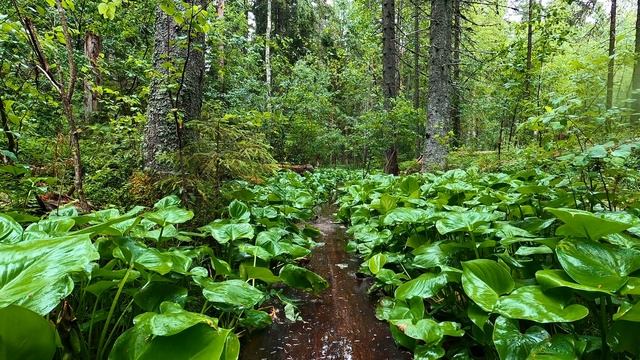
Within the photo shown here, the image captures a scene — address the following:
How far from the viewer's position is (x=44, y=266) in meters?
0.92

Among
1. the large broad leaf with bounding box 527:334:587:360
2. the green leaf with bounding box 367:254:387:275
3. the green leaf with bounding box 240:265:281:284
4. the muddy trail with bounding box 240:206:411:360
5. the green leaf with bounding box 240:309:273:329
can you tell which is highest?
the green leaf with bounding box 240:265:281:284

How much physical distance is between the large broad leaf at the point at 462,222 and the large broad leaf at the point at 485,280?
36 centimetres

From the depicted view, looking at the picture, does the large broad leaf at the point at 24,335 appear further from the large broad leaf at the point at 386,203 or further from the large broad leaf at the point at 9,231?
the large broad leaf at the point at 386,203

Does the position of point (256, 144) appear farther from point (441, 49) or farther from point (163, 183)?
point (441, 49)

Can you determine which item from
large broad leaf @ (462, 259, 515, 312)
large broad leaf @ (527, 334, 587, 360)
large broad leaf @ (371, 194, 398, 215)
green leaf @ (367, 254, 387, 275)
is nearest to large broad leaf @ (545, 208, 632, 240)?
large broad leaf @ (462, 259, 515, 312)

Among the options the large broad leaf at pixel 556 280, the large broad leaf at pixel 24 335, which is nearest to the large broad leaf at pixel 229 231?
the large broad leaf at pixel 24 335

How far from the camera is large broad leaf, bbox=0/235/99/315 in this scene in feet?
2.87

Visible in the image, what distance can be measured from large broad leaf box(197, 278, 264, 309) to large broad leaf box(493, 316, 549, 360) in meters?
0.92

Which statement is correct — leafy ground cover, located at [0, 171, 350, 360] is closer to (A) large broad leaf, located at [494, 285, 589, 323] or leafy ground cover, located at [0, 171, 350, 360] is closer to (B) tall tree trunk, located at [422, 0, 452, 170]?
(A) large broad leaf, located at [494, 285, 589, 323]

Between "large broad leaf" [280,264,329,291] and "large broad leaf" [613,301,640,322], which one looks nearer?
"large broad leaf" [613,301,640,322]

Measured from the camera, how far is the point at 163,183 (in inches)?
116

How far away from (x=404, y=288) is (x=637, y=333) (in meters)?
0.86

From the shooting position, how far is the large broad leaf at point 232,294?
1.39 meters

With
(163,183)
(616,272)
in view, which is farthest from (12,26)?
(616,272)
